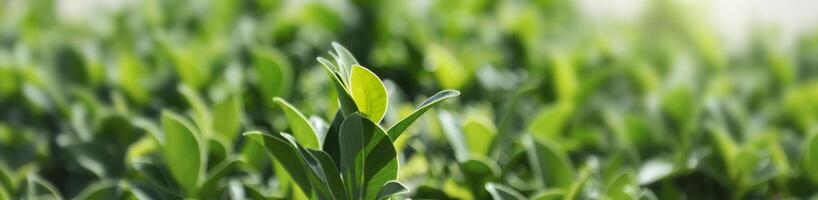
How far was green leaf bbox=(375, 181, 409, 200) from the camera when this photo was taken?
1.37 metres

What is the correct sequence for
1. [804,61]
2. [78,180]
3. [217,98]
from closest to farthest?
[78,180]
[217,98]
[804,61]

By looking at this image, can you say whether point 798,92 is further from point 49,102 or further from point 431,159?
point 49,102

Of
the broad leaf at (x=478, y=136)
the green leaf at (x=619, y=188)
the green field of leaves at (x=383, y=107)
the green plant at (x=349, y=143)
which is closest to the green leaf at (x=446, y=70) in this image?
the green field of leaves at (x=383, y=107)

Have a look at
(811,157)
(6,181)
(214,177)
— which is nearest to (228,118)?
(214,177)

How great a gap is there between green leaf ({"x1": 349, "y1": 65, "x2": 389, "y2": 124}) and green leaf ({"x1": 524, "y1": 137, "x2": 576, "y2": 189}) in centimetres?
49

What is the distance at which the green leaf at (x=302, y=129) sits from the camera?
4.64 ft

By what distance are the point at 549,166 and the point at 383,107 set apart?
527 millimetres

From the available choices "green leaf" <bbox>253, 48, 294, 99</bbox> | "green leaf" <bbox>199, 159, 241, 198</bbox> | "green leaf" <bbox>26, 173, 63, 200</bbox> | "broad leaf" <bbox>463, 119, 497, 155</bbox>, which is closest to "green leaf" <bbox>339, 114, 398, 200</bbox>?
"green leaf" <bbox>199, 159, 241, 198</bbox>

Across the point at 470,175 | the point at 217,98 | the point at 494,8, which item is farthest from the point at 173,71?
the point at 494,8

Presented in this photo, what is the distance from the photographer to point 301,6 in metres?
2.94

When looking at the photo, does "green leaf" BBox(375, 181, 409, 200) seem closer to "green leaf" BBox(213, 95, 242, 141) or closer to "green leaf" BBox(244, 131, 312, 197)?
"green leaf" BBox(244, 131, 312, 197)

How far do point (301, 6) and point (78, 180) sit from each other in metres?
1.00

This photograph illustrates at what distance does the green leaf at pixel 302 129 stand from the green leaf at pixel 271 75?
65cm

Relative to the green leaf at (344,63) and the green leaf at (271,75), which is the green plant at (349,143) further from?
the green leaf at (271,75)
